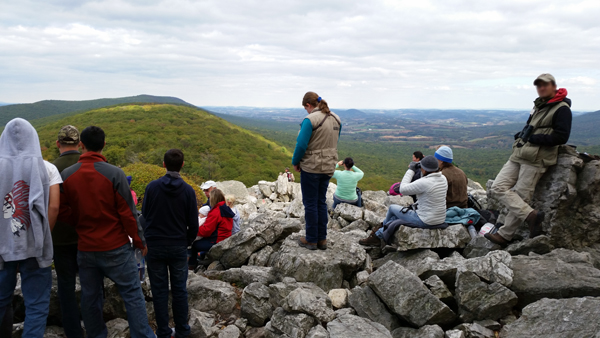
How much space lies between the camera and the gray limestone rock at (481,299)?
13.8 ft

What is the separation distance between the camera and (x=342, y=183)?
400 inches

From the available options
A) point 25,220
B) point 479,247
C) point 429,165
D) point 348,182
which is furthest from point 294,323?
point 348,182

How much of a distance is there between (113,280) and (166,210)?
0.92 metres

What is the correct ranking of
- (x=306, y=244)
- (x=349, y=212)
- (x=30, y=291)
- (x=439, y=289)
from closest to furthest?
1. (x=30, y=291)
2. (x=439, y=289)
3. (x=306, y=244)
4. (x=349, y=212)

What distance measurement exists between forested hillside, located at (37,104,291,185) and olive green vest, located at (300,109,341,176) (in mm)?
22010

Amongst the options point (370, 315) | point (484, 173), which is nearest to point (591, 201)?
point (370, 315)

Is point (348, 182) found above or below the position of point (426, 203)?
below

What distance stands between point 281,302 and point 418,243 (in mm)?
2758

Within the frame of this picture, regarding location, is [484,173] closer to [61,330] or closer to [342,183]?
[342,183]

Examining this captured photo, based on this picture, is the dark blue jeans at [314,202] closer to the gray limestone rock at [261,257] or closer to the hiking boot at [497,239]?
the gray limestone rock at [261,257]

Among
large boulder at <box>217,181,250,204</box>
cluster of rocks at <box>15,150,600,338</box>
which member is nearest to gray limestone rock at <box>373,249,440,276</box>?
cluster of rocks at <box>15,150,600,338</box>

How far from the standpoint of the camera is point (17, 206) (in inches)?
133

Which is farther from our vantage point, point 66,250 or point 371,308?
point 371,308

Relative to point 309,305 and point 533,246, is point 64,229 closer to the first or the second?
point 309,305
